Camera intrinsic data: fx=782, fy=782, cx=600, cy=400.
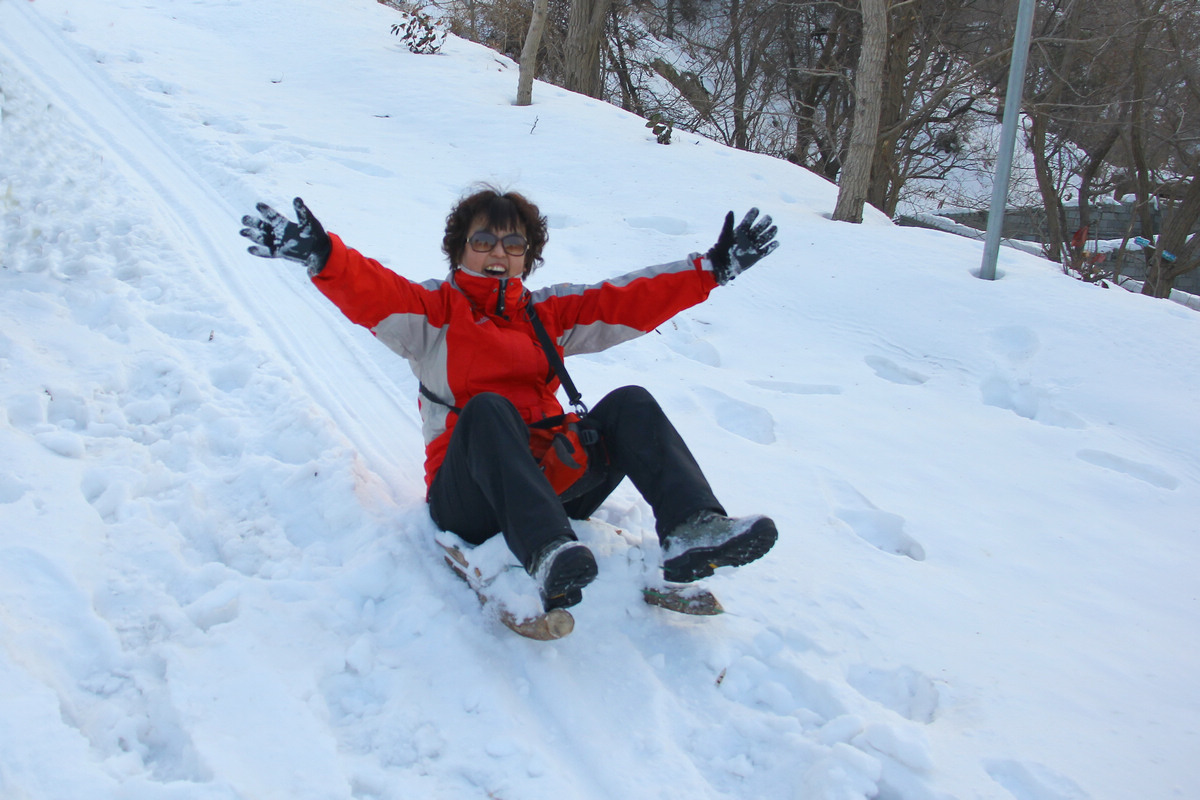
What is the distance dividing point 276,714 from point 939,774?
1.42m

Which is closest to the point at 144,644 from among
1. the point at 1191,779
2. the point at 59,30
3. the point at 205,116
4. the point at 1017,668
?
the point at 1017,668

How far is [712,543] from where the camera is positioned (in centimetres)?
188

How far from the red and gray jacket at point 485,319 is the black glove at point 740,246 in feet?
0.15

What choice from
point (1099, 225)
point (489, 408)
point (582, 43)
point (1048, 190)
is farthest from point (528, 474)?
point (1099, 225)

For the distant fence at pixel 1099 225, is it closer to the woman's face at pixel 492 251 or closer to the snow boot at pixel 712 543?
the woman's face at pixel 492 251

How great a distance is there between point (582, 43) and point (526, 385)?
10.3 m

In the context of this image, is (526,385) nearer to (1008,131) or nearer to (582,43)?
(1008,131)

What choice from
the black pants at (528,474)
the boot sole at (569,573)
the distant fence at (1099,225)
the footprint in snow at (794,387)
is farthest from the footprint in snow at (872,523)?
the distant fence at (1099,225)

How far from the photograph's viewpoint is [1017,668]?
Result: 2.18 meters

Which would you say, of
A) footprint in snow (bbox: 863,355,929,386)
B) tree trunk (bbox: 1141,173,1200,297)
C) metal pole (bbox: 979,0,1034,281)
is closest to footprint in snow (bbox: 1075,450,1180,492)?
footprint in snow (bbox: 863,355,929,386)

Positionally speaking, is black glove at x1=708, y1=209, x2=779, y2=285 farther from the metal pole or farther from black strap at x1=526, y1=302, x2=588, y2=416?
the metal pole

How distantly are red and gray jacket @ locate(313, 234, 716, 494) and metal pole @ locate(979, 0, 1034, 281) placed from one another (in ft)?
11.5

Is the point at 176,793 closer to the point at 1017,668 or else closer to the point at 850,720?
the point at 850,720

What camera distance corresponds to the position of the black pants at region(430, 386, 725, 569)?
1836 mm
